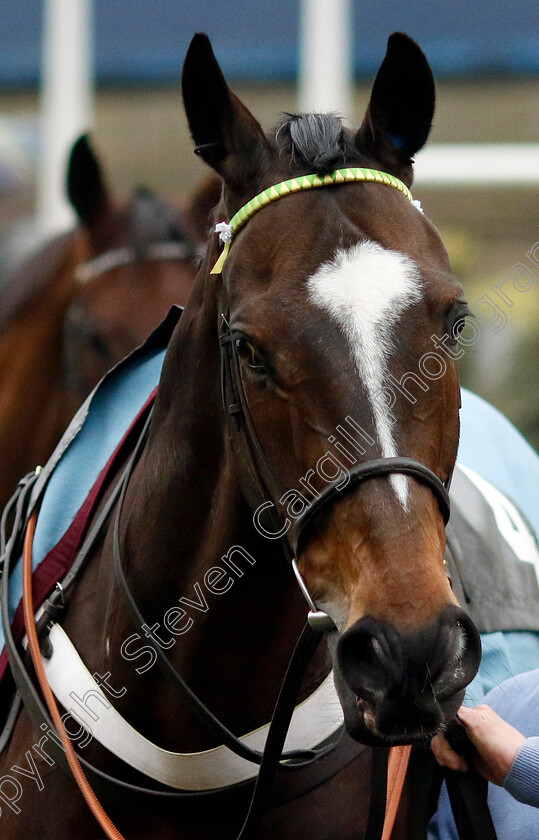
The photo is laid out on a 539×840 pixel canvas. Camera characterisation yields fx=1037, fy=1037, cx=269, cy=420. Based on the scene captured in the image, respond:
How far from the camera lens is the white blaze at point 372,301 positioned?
138 cm

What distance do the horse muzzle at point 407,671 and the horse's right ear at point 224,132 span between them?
0.75 meters

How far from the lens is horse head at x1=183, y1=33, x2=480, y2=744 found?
1327mm

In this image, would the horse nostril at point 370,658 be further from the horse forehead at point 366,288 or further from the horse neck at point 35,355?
the horse neck at point 35,355

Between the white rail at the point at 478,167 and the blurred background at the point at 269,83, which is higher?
the blurred background at the point at 269,83

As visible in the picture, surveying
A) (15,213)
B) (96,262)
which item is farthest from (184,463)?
(15,213)

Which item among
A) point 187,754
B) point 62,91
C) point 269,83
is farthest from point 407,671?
point 269,83

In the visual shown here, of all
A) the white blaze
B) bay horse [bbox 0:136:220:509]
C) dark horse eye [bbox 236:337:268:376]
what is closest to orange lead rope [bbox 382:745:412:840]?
the white blaze

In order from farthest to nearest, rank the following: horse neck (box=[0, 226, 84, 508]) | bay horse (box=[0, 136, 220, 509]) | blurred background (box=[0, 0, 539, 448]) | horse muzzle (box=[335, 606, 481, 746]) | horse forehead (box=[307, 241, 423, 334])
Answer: blurred background (box=[0, 0, 539, 448]) < horse neck (box=[0, 226, 84, 508]) < bay horse (box=[0, 136, 220, 509]) < horse forehead (box=[307, 241, 423, 334]) < horse muzzle (box=[335, 606, 481, 746])

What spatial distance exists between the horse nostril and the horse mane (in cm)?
69

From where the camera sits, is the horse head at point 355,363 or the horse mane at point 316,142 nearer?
the horse head at point 355,363

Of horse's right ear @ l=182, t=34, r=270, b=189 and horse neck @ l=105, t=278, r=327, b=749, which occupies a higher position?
horse's right ear @ l=182, t=34, r=270, b=189

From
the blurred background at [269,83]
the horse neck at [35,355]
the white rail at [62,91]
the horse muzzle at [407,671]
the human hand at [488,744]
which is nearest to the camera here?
the horse muzzle at [407,671]

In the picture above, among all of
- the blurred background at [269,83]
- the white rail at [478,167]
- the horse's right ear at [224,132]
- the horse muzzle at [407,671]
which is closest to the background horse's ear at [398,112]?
the horse's right ear at [224,132]

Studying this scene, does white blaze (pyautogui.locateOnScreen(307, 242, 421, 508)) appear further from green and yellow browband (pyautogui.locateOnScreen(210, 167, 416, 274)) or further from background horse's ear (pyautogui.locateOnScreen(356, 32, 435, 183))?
background horse's ear (pyautogui.locateOnScreen(356, 32, 435, 183))
